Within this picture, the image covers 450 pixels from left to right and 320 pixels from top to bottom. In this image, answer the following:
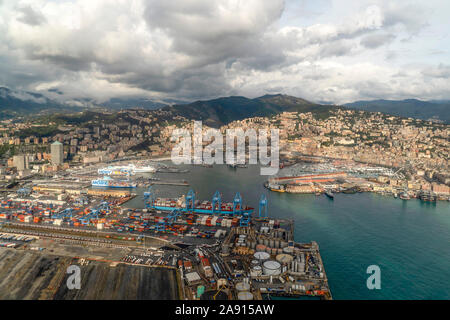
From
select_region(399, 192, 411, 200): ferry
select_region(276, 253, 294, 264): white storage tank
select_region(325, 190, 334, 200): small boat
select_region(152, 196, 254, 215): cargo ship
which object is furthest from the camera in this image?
select_region(399, 192, 411, 200): ferry

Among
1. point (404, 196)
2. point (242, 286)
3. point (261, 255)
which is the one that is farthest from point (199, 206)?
point (404, 196)

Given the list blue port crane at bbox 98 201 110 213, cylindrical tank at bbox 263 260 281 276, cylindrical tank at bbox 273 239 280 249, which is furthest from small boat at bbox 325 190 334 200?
blue port crane at bbox 98 201 110 213

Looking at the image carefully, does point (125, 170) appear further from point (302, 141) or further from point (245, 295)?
point (302, 141)

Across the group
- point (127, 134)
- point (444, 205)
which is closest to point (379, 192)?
point (444, 205)

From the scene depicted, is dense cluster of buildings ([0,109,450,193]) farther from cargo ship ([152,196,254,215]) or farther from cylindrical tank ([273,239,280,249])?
cylindrical tank ([273,239,280,249])

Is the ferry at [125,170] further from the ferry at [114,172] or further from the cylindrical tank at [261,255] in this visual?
the cylindrical tank at [261,255]
